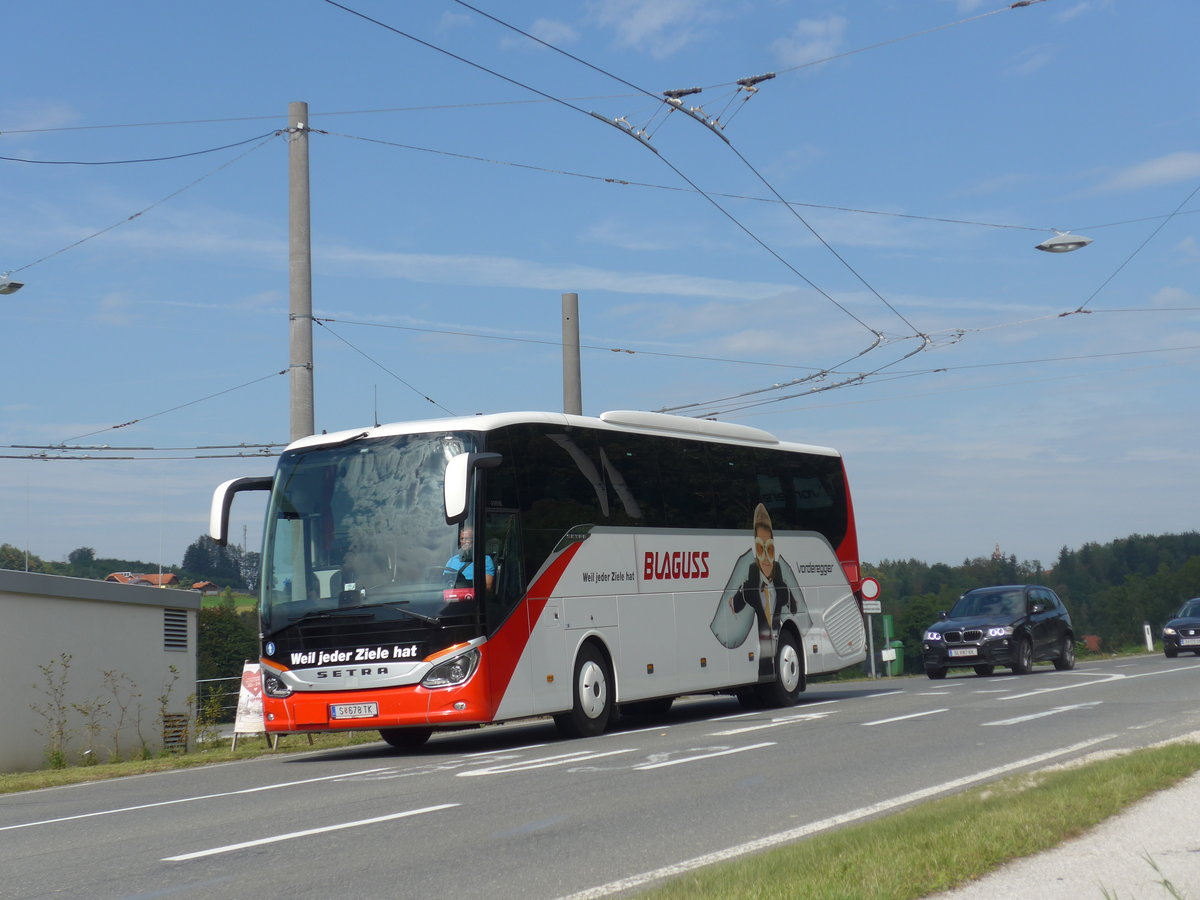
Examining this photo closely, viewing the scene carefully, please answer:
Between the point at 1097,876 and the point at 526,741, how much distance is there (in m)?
10.3

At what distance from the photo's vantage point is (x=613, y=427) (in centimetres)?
1722

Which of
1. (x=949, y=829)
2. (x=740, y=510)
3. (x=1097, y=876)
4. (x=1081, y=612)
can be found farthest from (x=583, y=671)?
(x=1081, y=612)

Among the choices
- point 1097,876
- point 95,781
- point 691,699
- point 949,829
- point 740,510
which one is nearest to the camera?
point 1097,876

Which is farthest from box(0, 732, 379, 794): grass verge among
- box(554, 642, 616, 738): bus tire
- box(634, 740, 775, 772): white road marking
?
box(634, 740, 775, 772): white road marking

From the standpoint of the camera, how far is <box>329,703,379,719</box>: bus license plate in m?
14.1

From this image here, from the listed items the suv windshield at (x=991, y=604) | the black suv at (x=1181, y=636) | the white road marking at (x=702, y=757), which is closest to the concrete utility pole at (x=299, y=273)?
the white road marking at (x=702, y=757)

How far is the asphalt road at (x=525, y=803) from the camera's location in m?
7.17

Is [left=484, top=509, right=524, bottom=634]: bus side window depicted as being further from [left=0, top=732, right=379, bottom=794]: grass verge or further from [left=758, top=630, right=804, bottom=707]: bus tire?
[left=758, top=630, right=804, bottom=707]: bus tire

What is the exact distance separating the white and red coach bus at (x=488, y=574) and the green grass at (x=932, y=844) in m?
5.96

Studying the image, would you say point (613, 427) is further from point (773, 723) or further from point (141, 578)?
point (141, 578)

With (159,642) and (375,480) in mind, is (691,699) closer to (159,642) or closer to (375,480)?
(159,642)

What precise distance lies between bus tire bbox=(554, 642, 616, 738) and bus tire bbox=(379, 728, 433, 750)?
5.24 ft

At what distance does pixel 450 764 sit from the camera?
13375mm

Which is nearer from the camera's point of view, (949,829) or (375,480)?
(949,829)
